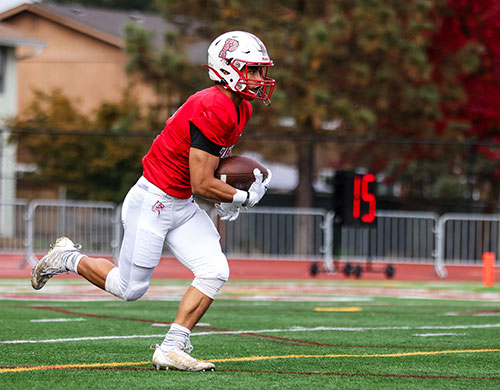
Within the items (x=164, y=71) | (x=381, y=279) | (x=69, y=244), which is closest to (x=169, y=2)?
(x=164, y=71)

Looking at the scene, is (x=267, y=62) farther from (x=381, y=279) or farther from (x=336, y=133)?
(x=336, y=133)

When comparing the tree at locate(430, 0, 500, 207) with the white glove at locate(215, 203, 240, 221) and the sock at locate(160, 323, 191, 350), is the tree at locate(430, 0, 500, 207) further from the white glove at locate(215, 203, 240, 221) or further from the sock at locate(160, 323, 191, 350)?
the sock at locate(160, 323, 191, 350)

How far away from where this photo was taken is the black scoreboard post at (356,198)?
58.3 ft

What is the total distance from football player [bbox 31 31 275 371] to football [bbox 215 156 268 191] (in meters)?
0.05

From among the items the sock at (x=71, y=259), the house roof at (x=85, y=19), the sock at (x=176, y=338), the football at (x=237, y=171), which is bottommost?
the sock at (x=176, y=338)

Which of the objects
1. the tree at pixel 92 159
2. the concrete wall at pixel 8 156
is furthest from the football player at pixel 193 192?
the tree at pixel 92 159

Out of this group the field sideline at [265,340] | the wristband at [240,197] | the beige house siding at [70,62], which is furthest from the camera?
the beige house siding at [70,62]

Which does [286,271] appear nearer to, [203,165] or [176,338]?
[176,338]

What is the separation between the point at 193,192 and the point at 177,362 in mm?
983

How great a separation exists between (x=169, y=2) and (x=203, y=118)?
19.5m

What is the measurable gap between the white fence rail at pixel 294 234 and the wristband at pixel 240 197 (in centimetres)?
1281

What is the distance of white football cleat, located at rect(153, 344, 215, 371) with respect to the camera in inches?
232

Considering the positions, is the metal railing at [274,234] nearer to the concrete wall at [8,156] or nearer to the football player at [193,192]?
the concrete wall at [8,156]

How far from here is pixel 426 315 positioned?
10.4 metres
